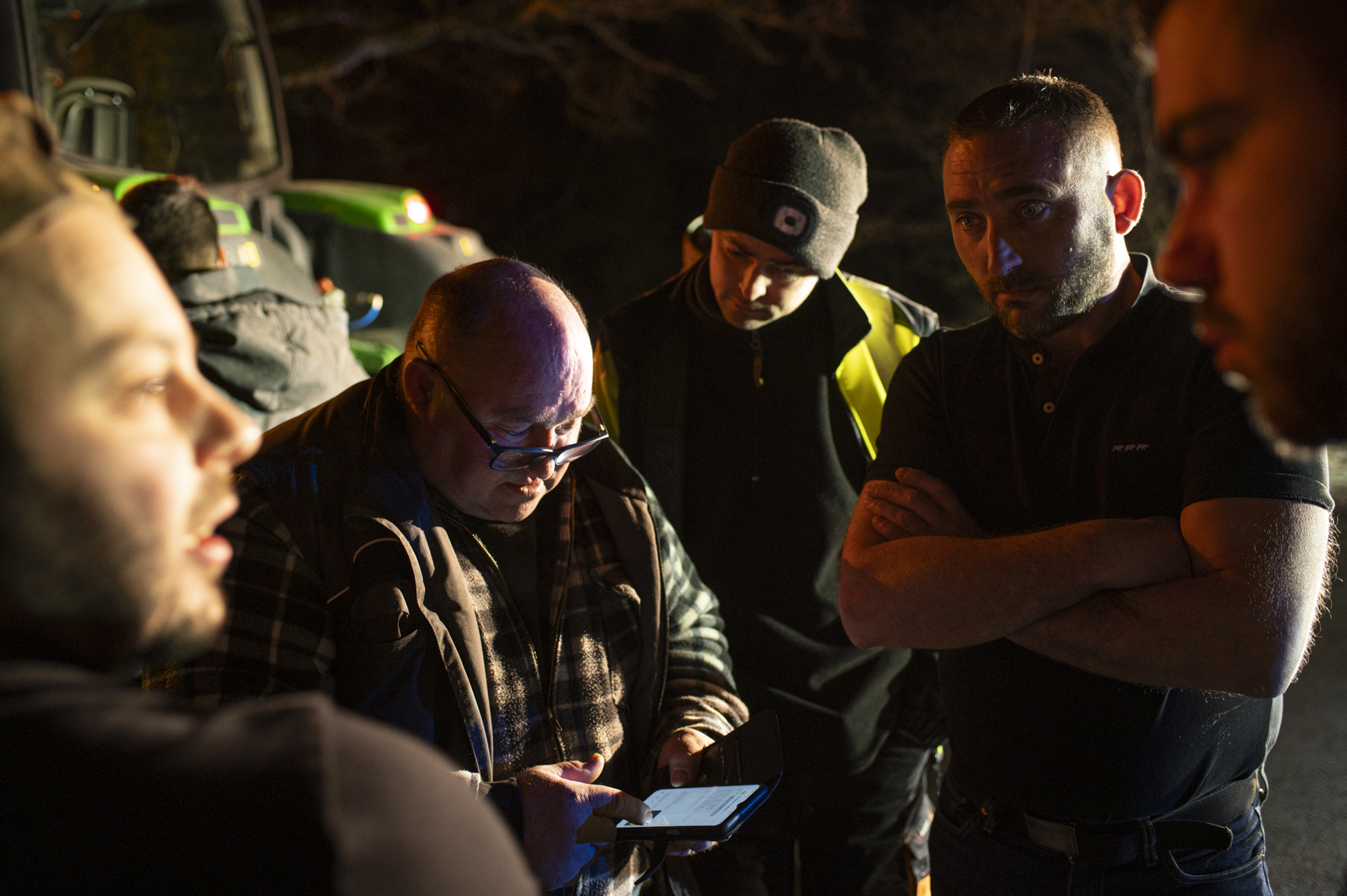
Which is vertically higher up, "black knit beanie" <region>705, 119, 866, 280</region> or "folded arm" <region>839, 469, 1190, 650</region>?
"black knit beanie" <region>705, 119, 866, 280</region>

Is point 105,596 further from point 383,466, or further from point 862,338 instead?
point 862,338

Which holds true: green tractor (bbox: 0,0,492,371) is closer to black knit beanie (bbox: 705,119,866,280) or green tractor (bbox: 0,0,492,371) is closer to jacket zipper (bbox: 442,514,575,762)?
black knit beanie (bbox: 705,119,866,280)

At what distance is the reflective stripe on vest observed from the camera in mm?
2893

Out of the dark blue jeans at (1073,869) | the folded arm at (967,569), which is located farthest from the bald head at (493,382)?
the dark blue jeans at (1073,869)

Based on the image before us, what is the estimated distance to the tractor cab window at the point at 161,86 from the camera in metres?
5.43

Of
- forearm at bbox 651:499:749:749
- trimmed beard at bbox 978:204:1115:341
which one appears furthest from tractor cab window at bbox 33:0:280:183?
trimmed beard at bbox 978:204:1115:341

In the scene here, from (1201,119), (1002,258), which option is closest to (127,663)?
(1201,119)

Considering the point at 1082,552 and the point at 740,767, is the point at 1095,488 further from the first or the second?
the point at 740,767

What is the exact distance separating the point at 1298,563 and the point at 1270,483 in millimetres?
150

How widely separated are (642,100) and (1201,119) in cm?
1489

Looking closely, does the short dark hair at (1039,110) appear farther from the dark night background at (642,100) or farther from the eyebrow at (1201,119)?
the dark night background at (642,100)

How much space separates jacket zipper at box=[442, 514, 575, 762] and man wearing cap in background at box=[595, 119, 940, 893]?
3.10ft

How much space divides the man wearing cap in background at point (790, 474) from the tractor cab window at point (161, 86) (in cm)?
436

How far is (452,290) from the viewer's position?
6.59ft
